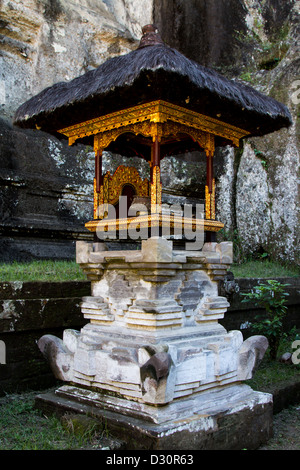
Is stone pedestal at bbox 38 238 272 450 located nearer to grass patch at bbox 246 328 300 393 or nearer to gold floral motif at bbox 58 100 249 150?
grass patch at bbox 246 328 300 393

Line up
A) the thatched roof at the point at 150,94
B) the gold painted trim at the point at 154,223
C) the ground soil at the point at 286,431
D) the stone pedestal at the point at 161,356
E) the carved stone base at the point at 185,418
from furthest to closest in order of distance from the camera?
the ground soil at the point at 286,431, the gold painted trim at the point at 154,223, the thatched roof at the point at 150,94, the stone pedestal at the point at 161,356, the carved stone base at the point at 185,418

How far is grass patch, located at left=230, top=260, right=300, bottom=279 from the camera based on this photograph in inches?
288

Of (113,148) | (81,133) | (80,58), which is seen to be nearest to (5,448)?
(81,133)

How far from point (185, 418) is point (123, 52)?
7.70 meters

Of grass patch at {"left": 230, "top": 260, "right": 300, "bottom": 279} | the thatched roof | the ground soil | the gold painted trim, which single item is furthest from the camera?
grass patch at {"left": 230, "top": 260, "right": 300, "bottom": 279}

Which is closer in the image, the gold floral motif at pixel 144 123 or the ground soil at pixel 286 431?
the gold floral motif at pixel 144 123

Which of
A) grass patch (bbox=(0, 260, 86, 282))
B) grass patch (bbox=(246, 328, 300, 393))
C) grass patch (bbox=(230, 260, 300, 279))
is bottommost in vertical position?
grass patch (bbox=(246, 328, 300, 393))

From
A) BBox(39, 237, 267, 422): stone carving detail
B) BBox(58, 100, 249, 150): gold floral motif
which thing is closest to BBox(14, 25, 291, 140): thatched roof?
BBox(58, 100, 249, 150): gold floral motif

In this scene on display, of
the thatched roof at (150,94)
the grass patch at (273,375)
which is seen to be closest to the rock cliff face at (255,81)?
the grass patch at (273,375)

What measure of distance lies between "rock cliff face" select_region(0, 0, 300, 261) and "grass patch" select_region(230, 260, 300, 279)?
0.28 m

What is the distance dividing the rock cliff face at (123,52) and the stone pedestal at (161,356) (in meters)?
2.83

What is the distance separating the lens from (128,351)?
3605 millimetres

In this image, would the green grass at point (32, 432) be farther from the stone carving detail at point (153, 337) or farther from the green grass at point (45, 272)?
the green grass at point (45, 272)

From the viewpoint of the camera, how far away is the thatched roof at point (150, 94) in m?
3.47
